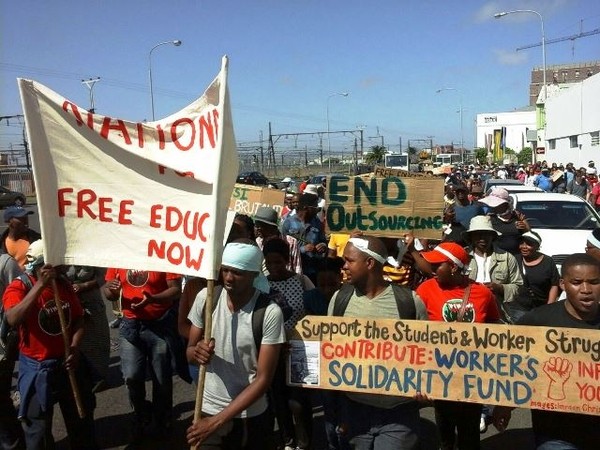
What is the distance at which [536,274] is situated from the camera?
551cm

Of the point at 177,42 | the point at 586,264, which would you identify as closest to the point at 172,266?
the point at 586,264

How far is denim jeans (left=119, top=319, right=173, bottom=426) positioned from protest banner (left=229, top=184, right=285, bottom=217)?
3771mm

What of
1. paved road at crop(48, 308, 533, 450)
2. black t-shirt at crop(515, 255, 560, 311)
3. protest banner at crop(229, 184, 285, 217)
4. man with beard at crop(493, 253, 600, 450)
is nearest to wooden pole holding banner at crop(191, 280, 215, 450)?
man with beard at crop(493, 253, 600, 450)

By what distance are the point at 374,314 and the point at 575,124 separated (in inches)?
1373

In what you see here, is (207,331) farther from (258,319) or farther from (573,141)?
(573,141)

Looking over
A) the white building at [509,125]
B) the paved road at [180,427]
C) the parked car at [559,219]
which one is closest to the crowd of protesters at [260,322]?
the paved road at [180,427]

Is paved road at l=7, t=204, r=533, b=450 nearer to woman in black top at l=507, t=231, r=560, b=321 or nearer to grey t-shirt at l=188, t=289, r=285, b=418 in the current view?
woman in black top at l=507, t=231, r=560, b=321

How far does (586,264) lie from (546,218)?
775 centimetres

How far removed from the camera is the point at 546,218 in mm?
10500

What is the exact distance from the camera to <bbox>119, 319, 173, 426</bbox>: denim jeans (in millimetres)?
5047

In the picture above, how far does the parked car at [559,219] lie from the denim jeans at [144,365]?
6.18 metres

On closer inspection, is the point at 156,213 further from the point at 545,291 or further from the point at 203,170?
the point at 545,291

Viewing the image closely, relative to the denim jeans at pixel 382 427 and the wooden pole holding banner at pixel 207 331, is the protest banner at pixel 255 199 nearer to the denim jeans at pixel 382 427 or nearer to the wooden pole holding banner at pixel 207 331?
the denim jeans at pixel 382 427

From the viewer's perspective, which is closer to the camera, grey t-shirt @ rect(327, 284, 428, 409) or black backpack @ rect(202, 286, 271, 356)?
black backpack @ rect(202, 286, 271, 356)
